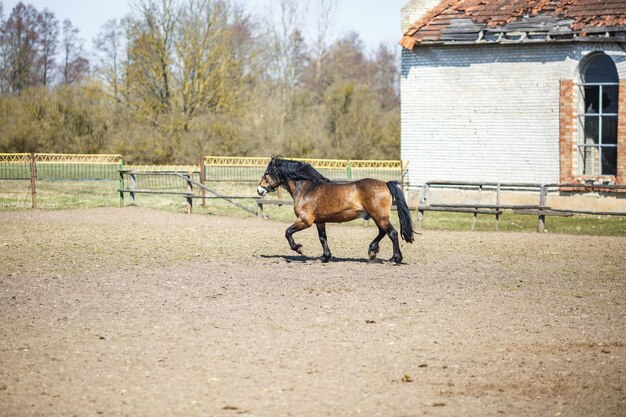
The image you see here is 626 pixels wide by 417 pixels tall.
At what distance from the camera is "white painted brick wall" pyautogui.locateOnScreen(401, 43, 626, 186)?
2322cm

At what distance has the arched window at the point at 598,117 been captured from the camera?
74.7ft

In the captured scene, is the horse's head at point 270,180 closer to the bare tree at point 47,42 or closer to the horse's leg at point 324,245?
the horse's leg at point 324,245

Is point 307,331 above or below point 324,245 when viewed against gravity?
below

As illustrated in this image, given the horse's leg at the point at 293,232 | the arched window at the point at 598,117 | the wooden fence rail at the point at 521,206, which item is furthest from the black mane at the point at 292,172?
the arched window at the point at 598,117

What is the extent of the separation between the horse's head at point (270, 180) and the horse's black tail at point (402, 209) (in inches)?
85.7

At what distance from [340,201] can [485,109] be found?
35.7 ft

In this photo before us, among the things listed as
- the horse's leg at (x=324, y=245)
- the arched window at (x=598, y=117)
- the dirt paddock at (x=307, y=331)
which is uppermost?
the arched window at (x=598, y=117)

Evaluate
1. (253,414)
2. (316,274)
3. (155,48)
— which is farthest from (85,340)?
(155,48)

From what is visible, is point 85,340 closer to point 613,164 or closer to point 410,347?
point 410,347

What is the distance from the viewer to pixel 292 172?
1498cm

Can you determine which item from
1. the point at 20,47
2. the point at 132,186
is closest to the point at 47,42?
the point at 20,47

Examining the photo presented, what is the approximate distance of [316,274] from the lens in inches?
527

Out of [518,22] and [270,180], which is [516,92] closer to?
[518,22]

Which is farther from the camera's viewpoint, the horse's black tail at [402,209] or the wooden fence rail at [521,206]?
the wooden fence rail at [521,206]
